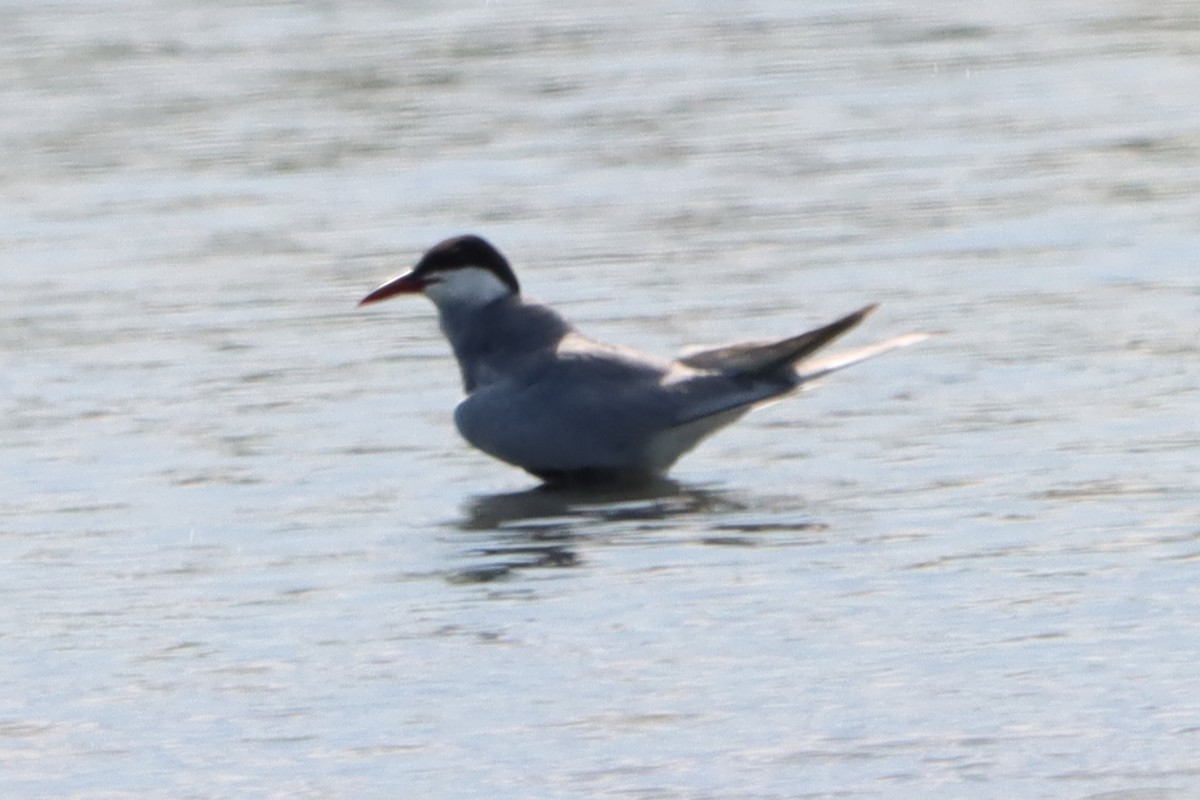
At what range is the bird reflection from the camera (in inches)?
321

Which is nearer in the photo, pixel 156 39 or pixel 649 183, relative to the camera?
pixel 649 183

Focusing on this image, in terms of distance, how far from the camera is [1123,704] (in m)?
6.19

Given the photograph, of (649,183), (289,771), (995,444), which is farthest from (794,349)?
(649,183)

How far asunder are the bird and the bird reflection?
127 mm

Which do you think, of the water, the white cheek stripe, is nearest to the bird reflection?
the water

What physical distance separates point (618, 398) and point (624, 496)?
37cm

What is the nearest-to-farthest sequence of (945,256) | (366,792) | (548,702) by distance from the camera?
(366,792)
(548,702)
(945,256)

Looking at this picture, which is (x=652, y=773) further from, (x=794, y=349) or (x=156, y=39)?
(x=156, y=39)

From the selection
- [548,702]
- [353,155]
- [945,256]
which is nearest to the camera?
[548,702]

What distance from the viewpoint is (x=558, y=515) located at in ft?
29.2

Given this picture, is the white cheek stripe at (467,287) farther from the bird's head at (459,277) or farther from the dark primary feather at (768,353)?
the dark primary feather at (768,353)

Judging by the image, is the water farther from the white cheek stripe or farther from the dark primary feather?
the white cheek stripe

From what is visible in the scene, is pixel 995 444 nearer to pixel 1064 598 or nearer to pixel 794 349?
pixel 794 349

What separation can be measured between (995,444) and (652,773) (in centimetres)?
362
